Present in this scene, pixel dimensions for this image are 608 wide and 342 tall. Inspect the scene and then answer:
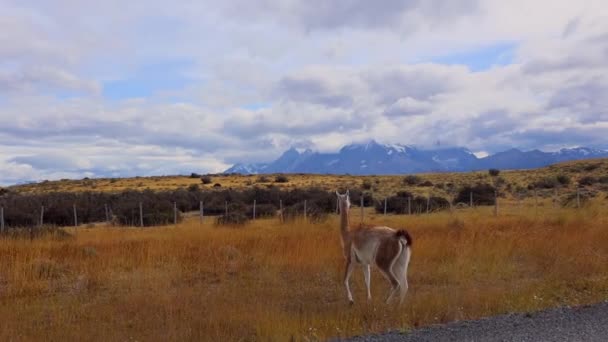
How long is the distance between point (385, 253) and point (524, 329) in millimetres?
2925

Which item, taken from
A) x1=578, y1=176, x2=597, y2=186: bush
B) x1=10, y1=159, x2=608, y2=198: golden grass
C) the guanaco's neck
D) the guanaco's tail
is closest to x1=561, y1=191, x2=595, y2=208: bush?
x1=578, y1=176, x2=597, y2=186: bush

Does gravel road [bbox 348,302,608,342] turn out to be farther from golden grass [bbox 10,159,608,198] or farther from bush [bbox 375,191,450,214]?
golden grass [bbox 10,159,608,198]

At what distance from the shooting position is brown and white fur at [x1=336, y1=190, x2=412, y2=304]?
1040cm

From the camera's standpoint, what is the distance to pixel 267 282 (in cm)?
1353

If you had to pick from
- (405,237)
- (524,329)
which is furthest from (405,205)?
(524,329)

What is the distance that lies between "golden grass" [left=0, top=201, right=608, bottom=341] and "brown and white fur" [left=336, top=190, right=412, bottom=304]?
0.44m

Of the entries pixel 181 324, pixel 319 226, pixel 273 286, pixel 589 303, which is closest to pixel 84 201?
pixel 319 226

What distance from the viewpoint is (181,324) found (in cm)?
963

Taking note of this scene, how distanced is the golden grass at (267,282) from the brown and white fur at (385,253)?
0.44 m

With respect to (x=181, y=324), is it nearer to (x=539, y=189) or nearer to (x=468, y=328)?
(x=468, y=328)

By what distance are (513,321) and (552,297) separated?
2455mm

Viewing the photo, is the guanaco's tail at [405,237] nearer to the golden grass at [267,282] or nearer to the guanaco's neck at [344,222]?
the golden grass at [267,282]

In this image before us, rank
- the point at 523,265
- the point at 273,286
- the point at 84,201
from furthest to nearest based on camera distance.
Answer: the point at 84,201 → the point at 523,265 → the point at 273,286

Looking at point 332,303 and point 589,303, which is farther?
point 332,303
